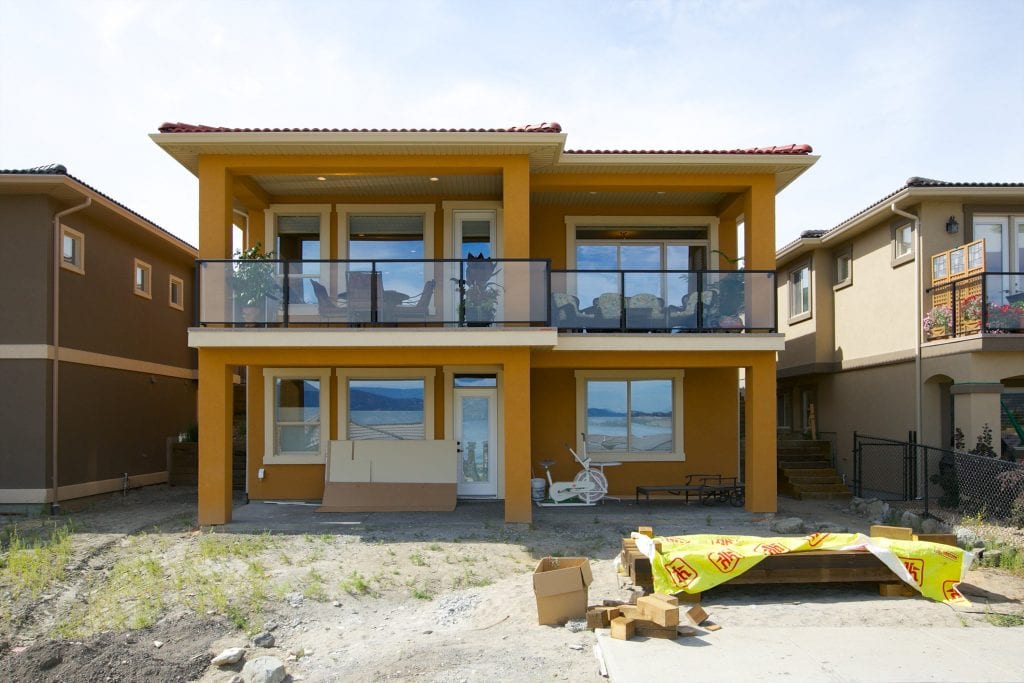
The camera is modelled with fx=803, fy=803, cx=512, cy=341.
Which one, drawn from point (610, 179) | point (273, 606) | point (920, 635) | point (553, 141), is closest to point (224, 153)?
point (553, 141)

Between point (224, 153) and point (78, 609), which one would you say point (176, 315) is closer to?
point (224, 153)

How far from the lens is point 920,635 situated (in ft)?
A: 24.0

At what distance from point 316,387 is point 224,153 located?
4.72 meters

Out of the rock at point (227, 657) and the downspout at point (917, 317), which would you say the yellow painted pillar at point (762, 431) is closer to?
the downspout at point (917, 317)

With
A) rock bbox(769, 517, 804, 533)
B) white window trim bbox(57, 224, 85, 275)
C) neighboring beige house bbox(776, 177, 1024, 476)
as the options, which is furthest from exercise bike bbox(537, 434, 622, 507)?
white window trim bbox(57, 224, 85, 275)

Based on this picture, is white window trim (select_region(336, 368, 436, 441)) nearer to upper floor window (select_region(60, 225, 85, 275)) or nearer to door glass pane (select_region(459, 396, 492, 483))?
door glass pane (select_region(459, 396, 492, 483))

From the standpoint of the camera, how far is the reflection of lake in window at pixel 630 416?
51.2 ft

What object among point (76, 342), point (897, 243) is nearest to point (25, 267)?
point (76, 342)

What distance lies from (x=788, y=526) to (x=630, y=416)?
416 centimetres

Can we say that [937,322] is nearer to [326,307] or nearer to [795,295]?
[795,295]

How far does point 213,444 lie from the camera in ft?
41.3

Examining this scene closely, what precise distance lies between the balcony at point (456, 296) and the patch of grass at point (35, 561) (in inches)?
148

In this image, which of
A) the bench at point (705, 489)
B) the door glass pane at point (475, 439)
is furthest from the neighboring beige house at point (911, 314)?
the door glass pane at point (475, 439)

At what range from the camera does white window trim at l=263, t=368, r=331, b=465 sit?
15.1 m
